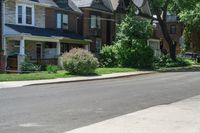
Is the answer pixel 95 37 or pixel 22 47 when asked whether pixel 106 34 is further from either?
pixel 22 47

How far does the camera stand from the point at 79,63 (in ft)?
115

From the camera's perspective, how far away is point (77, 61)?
116 ft

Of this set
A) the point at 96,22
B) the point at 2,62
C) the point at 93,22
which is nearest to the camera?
the point at 2,62

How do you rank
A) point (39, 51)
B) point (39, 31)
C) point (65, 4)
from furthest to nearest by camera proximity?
point (65, 4), point (39, 51), point (39, 31)

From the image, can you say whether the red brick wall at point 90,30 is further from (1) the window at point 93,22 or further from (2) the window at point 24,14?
(2) the window at point 24,14

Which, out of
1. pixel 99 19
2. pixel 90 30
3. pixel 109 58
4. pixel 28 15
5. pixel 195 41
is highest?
pixel 99 19

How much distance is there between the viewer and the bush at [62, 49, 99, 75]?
35.2 m

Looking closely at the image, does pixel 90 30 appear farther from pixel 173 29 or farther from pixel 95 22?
pixel 173 29

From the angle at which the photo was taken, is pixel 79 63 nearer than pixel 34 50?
Yes

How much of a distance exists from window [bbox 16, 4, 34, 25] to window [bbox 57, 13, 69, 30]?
17.0 ft

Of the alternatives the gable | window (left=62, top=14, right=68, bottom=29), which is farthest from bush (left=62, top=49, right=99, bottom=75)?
the gable

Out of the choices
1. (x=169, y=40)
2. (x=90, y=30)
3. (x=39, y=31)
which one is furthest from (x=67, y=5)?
(x=169, y=40)

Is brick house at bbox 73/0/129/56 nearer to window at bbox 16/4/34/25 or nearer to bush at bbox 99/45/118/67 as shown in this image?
bush at bbox 99/45/118/67

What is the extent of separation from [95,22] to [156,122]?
4402 cm
